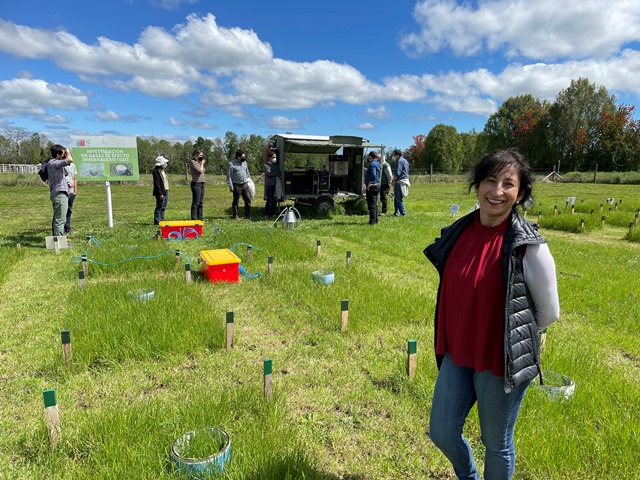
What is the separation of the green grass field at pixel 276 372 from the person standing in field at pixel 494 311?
0.80 meters

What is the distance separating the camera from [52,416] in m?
2.39

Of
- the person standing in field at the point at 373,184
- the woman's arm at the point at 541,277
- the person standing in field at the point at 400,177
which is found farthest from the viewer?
the person standing in field at the point at 400,177

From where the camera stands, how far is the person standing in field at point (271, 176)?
12297 millimetres

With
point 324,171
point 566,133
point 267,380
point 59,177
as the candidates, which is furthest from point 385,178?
point 566,133

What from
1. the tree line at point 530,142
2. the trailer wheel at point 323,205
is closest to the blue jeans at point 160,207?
the trailer wheel at point 323,205

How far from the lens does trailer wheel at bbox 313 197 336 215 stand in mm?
13016

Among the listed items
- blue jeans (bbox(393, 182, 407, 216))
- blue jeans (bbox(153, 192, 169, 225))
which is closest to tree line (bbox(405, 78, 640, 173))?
blue jeans (bbox(393, 182, 407, 216))

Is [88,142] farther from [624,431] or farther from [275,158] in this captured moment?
[624,431]

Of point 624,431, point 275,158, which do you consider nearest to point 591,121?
point 275,158

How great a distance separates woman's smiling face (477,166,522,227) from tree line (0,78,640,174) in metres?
41.6

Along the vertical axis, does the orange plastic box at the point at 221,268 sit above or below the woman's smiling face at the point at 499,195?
below

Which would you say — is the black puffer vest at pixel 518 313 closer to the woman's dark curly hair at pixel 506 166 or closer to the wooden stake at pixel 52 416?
the woman's dark curly hair at pixel 506 166


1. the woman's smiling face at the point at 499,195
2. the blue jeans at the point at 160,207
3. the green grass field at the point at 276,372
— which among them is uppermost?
the woman's smiling face at the point at 499,195

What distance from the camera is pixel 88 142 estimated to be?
36.1ft
